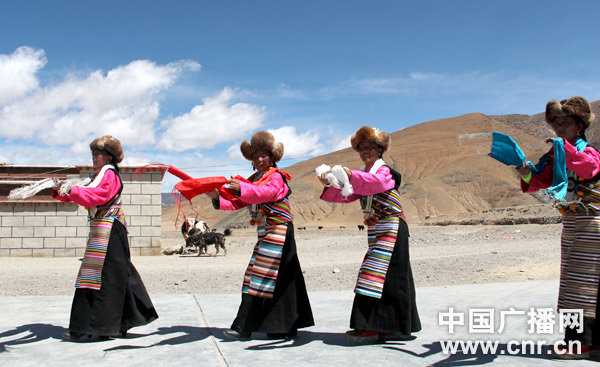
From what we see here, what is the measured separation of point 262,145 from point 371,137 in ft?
3.21

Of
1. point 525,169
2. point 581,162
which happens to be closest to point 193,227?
point 525,169

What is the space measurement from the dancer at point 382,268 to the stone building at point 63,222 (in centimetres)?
1161

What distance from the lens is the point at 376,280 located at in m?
4.40

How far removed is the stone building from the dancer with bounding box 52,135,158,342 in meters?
10.6

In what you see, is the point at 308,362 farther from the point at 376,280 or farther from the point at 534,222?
the point at 534,222

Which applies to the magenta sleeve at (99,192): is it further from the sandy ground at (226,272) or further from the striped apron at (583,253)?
the sandy ground at (226,272)

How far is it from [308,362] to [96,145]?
273 centimetres

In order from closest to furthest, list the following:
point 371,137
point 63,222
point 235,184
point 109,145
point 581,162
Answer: point 581,162 → point 235,184 → point 371,137 → point 109,145 → point 63,222

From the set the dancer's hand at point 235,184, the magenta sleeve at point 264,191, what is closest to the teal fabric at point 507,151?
the magenta sleeve at point 264,191

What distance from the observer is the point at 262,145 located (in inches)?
188

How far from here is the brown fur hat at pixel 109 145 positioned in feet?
16.0

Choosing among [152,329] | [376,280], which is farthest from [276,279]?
[152,329]

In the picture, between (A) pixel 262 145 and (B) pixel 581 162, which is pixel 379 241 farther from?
(B) pixel 581 162

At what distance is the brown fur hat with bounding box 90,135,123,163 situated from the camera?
193 inches
